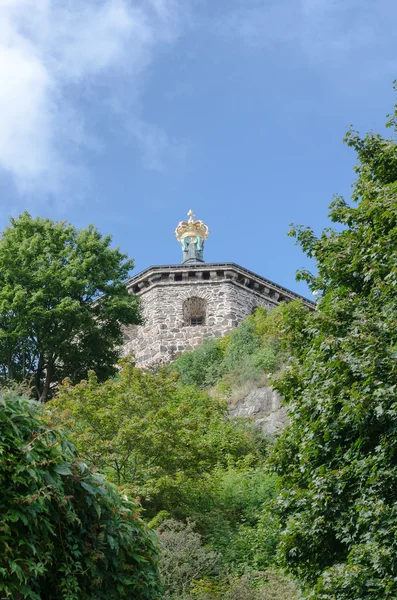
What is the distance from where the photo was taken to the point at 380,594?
1088cm

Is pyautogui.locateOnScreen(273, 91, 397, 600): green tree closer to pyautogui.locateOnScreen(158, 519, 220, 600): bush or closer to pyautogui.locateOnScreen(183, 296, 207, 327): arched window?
pyautogui.locateOnScreen(158, 519, 220, 600): bush

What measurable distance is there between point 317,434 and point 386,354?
73.2 inches

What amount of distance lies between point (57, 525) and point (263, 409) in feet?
72.5

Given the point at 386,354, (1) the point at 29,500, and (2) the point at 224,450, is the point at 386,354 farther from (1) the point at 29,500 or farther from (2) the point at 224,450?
(2) the point at 224,450

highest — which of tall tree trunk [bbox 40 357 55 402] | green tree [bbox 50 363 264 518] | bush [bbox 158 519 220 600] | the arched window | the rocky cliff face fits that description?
the arched window

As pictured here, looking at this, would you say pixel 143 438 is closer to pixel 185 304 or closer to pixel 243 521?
pixel 243 521

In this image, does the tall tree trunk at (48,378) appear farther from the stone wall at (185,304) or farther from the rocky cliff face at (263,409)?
the stone wall at (185,304)

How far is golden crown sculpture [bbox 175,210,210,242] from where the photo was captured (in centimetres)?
4988

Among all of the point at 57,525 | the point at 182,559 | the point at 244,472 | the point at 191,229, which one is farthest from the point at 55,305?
the point at 57,525

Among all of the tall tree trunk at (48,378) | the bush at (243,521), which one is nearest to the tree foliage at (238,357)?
the tall tree trunk at (48,378)

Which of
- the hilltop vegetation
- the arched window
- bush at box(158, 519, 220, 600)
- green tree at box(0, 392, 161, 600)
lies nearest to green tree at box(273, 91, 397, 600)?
the hilltop vegetation

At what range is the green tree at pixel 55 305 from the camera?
3088cm

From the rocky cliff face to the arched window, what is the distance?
39.2 feet

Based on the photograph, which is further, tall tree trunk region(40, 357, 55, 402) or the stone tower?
the stone tower
